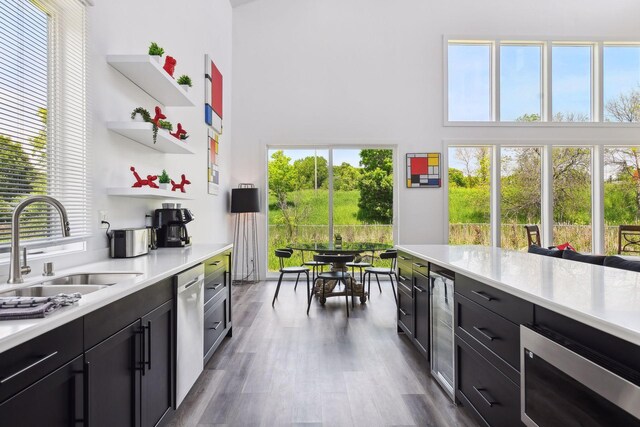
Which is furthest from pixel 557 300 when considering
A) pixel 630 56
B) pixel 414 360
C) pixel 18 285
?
pixel 630 56

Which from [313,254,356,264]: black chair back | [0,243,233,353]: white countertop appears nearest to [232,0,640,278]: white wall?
[313,254,356,264]: black chair back

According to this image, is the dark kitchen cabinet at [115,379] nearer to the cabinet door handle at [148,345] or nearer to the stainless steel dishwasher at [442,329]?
the cabinet door handle at [148,345]

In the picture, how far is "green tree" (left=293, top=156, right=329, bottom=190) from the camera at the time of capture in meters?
6.16

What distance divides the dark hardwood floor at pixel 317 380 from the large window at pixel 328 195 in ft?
7.87

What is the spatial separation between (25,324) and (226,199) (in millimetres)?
4994

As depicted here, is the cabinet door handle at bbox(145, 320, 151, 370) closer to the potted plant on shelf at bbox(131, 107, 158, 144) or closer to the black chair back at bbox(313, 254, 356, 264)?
the potted plant on shelf at bbox(131, 107, 158, 144)

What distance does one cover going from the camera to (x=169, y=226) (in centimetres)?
309

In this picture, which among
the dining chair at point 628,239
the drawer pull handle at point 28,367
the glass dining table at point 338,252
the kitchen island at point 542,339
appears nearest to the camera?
the drawer pull handle at point 28,367

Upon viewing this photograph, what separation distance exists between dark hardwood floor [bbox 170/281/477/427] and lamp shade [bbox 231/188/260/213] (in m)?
2.18

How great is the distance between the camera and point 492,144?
614 cm

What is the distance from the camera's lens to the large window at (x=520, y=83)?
6.16 m

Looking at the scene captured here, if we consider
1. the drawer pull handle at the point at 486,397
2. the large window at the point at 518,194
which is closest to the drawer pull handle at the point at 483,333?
the drawer pull handle at the point at 486,397

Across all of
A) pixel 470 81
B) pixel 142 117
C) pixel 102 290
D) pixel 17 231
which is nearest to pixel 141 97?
pixel 142 117

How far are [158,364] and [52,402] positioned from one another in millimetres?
772
